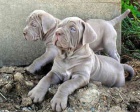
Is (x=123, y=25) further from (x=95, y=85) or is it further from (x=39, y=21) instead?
(x=95, y=85)

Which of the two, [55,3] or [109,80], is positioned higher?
[55,3]

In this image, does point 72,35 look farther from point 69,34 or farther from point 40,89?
point 40,89

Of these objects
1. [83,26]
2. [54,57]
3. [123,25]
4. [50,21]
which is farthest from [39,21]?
[123,25]

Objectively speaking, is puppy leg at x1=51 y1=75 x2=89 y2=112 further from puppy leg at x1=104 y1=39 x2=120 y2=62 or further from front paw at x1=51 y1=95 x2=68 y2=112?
puppy leg at x1=104 y1=39 x2=120 y2=62

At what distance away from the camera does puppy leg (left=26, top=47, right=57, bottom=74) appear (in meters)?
5.79

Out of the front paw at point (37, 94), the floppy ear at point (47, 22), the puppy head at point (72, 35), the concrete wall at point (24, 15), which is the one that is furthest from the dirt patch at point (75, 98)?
the concrete wall at point (24, 15)

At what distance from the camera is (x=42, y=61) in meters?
5.87

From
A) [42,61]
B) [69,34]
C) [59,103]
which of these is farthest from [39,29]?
[59,103]

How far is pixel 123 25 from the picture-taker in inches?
314

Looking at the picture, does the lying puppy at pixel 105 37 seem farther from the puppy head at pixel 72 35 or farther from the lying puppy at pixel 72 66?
the puppy head at pixel 72 35

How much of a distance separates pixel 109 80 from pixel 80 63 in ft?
2.14

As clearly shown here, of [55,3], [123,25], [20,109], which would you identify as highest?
[55,3]

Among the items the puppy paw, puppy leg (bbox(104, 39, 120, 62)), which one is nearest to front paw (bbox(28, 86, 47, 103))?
the puppy paw

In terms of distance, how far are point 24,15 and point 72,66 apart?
1526 millimetres
